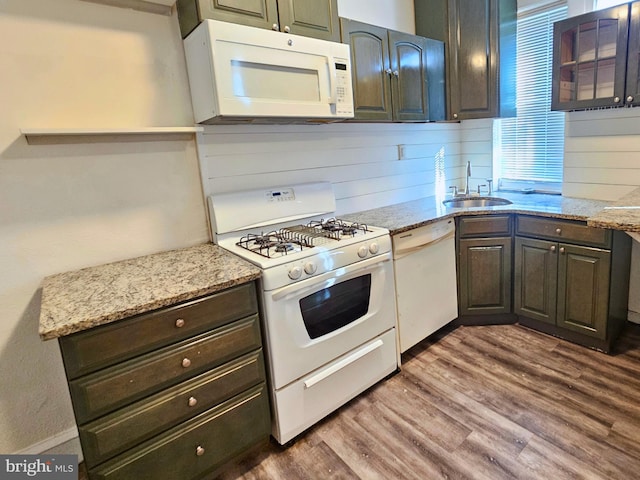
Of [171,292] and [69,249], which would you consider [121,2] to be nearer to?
[69,249]

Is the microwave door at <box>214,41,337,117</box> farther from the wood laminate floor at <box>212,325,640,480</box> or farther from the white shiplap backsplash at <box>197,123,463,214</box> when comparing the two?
the wood laminate floor at <box>212,325,640,480</box>

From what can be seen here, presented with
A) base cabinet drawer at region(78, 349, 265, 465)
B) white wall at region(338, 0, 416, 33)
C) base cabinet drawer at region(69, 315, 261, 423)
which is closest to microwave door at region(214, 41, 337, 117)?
white wall at region(338, 0, 416, 33)

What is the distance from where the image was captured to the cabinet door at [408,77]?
238 centimetres

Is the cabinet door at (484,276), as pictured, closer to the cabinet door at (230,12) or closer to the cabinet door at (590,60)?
the cabinet door at (590,60)

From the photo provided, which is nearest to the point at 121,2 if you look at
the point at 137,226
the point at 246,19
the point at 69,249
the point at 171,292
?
the point at 246,19

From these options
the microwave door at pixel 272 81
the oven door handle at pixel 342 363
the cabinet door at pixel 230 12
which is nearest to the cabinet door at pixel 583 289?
the oven door handle at pixel 342 363

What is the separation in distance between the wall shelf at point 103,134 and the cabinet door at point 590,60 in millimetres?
2228

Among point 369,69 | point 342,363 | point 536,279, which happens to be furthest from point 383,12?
point 342,363

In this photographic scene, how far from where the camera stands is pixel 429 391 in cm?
203

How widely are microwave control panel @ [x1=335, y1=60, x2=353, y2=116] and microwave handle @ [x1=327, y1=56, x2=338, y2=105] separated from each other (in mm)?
23

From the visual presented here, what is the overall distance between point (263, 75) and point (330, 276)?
3.18 feet

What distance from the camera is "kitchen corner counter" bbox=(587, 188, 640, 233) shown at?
5.02 ft

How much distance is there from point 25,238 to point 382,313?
1.67 meters

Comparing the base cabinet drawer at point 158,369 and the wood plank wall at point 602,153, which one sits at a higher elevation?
the wood plank wall at point 602,153
